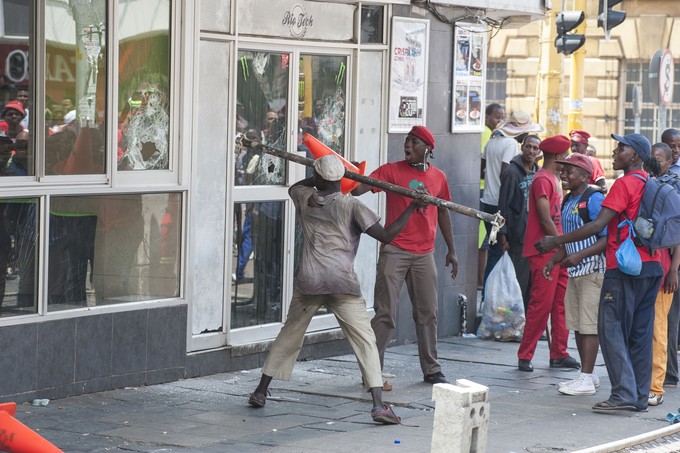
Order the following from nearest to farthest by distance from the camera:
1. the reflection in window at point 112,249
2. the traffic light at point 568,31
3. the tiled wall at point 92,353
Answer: the tiled wall at point 92,353, the reflection in window at point 112,249, the traffic light at point 568,31

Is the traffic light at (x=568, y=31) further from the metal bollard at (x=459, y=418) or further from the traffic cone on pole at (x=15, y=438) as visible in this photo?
the traffic cone on pole at (x=15, y=438)

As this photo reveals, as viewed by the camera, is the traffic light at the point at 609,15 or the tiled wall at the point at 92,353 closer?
the tiled wall at the point at 92,353

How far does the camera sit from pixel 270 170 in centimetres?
1073

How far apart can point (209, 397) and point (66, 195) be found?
5.46 ft

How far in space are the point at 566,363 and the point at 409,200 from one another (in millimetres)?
2301

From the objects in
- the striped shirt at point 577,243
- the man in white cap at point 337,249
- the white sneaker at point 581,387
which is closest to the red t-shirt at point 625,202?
the striped shirt at point 577,243

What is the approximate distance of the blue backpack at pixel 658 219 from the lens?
30.0ft

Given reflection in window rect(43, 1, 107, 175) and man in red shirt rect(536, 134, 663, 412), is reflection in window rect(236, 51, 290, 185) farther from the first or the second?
man in red shirt rect(536, 134, 663, 412)

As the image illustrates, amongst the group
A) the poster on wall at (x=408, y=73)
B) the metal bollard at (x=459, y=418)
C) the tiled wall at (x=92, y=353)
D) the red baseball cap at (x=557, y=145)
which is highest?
the poster on wall at (x=408, y=73)

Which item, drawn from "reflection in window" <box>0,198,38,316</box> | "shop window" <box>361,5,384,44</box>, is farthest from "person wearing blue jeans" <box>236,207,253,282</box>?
"reflection in window" <box>0,198,38,316</box>

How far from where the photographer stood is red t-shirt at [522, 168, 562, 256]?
10.8 m

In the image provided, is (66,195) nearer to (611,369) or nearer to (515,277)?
(611,369)

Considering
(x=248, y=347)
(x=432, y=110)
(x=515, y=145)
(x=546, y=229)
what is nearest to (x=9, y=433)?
(x=248, y=347)

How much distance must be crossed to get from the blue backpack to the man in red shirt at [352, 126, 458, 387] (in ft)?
4.79
